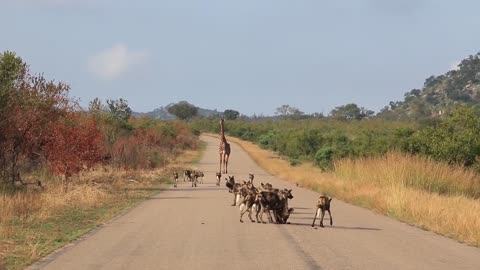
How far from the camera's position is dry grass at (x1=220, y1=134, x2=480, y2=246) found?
1695 centimetres

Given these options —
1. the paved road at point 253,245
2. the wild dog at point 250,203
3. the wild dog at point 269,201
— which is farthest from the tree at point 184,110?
the wild dog at point 269,201

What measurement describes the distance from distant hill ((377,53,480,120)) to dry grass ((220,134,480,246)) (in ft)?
284

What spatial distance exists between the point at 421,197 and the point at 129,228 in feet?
34.4

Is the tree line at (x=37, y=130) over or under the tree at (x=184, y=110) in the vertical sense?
under

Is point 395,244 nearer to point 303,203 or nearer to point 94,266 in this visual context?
point 94,266

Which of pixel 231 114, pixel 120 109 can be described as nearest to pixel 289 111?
pixel 231 114

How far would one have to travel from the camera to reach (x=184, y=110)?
178000 millimetres

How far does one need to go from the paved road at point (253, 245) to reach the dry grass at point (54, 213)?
565mm

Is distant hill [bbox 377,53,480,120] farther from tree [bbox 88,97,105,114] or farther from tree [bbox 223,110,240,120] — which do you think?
tree [bbox 88,97,105,114]

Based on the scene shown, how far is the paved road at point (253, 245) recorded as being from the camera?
10.9 metres

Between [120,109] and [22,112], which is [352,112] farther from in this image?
[22,112]

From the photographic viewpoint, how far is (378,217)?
19500mm

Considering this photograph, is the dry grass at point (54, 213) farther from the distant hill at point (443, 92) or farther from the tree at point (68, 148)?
the distant hill at point (443, 92)

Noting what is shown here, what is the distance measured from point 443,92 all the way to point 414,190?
391 ft
